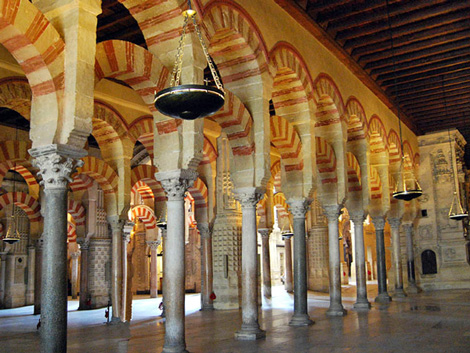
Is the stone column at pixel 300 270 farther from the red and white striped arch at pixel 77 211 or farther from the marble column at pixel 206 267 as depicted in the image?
the red and white striped arch at pixel 77 211

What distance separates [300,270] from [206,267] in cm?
432

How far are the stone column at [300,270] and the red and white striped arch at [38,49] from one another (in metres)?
4.40

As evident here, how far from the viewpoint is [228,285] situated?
10.9 metres

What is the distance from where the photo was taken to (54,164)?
13.1 feet

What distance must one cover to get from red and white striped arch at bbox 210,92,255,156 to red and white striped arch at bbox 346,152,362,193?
404 centimetres

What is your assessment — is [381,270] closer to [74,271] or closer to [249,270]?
[249,270]

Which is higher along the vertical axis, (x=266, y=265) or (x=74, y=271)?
(x=266, y=265)

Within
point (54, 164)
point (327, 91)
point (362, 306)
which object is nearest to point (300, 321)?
point (362, 306)

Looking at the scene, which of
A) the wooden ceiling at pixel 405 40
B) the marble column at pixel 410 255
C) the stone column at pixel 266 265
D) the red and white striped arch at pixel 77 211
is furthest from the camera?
the marble column at pixel 410 255

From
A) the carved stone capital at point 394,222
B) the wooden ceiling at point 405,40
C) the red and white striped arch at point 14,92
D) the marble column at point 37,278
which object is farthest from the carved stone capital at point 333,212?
the marble column at point 37,278

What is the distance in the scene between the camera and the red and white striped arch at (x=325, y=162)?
904 centimetres

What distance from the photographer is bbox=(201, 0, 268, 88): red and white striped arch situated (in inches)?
235

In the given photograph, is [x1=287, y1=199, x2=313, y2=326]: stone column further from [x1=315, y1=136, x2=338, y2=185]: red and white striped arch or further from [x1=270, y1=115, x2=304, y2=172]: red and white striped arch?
[x1=315, y1=136, x2=338, y2=185]: red and white striped arch

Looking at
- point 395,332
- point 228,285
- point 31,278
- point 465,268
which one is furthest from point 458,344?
point 31,278
